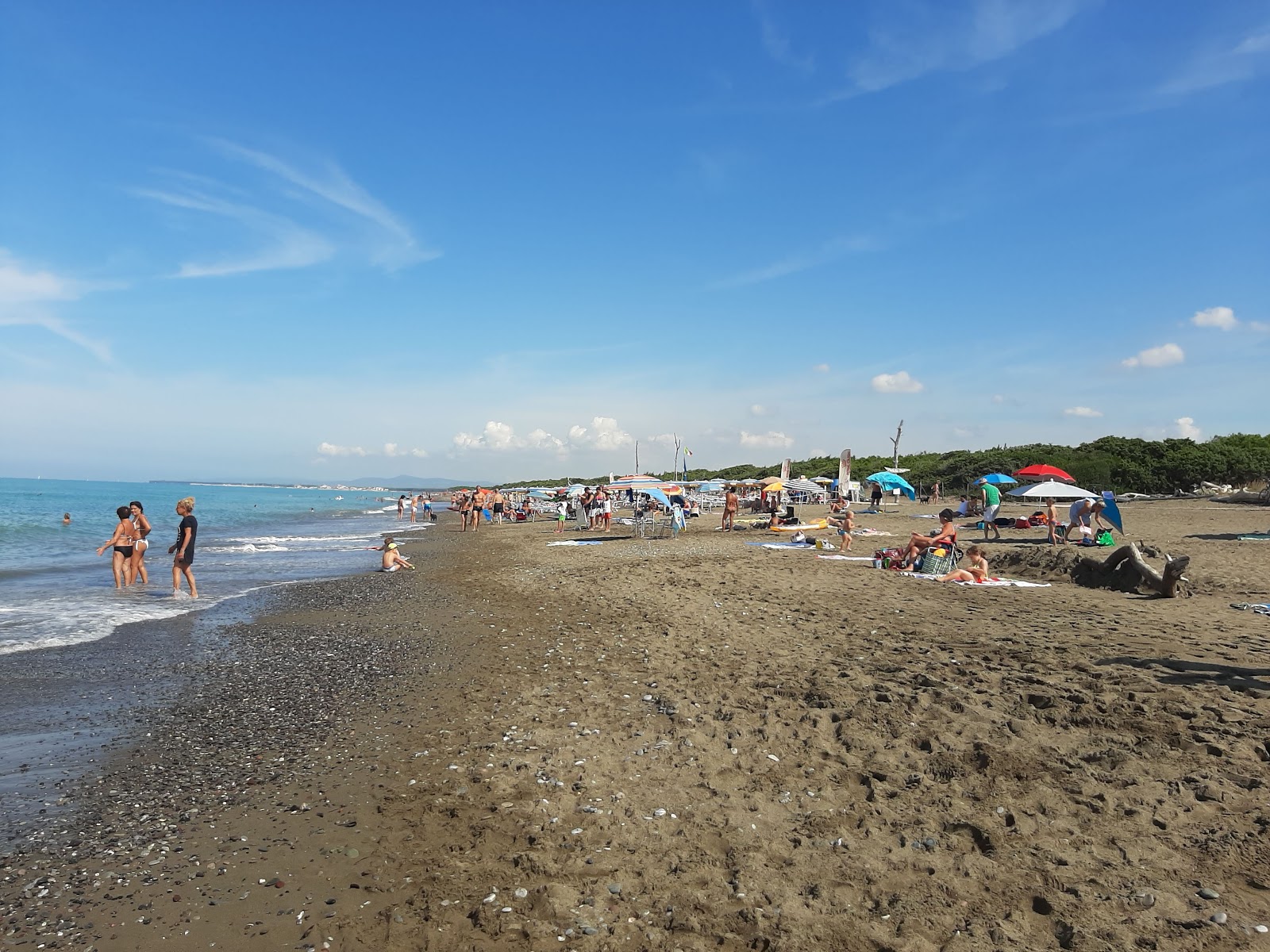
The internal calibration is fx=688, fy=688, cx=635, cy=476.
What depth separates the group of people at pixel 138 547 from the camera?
12.6 metres

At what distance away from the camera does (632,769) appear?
4.62 metres

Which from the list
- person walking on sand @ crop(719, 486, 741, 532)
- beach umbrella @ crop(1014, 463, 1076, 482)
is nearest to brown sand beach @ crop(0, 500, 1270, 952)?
beach umbrella @ crop(1014, 463, 1076, 482)

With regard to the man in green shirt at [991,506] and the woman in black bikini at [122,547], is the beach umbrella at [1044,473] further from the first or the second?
the woman in black bikini at [122,547]

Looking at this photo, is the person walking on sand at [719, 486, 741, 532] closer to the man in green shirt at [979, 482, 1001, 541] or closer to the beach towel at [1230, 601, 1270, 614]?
the man in green shirt at [979, 482, 1001, 541]

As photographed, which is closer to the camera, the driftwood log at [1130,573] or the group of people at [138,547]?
the driftwood log at [1130,573]

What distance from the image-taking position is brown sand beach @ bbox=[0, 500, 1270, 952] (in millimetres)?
3049

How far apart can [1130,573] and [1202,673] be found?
5.53 metres

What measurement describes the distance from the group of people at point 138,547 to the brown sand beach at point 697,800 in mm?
5347

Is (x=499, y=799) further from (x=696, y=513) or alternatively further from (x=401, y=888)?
(x=696, y=513)

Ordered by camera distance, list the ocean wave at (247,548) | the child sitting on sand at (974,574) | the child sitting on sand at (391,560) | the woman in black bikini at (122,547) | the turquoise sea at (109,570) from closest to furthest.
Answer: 1. the turquoise sea at (109,570)
2. the child sitting on sand at (974,574)
3. the woman in black bikini at (122,547)
4. the child sitting on sand at (391,560)
5. the ocean wave at (247,548)

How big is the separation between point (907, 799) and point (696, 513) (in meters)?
33.3

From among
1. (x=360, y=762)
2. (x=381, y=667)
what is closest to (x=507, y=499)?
(x=381, y=667)

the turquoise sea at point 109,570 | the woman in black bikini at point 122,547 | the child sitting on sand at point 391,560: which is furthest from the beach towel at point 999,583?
the woman in black bikini at point 122,547

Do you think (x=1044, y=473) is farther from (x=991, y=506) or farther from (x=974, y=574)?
(x=974, y=574)
